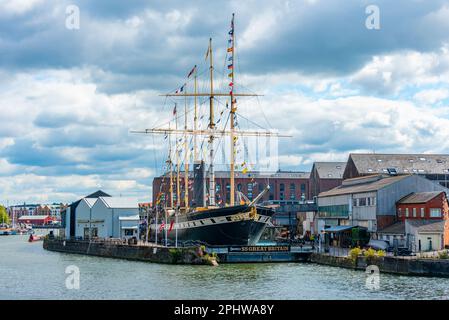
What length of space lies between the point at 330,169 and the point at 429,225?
71413 millimetres

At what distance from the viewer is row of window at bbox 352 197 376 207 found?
→ 75094 millimetres

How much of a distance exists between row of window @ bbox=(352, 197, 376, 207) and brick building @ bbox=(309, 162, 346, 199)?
50.1 meters

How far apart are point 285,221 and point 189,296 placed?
8052 centimetres

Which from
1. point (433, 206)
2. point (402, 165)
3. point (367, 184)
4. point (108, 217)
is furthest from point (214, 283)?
point (402, 165)

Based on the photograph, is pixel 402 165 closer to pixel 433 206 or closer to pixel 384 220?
pixel 384 220

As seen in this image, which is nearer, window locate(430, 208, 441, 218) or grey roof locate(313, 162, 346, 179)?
window locate(430, 208, 441, 218)

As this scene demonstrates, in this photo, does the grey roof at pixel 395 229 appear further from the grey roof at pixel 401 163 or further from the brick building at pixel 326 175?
the brick building at pixel 326 175

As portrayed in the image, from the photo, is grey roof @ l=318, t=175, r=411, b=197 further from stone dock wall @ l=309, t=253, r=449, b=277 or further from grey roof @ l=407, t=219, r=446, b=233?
stone dock wall @ l=309, t=253, r=449, b=277

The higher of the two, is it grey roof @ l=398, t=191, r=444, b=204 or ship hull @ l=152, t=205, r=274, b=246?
grey roof @ l=398, t=191, r=444, b=204

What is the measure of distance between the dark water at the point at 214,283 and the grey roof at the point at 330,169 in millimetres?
69087

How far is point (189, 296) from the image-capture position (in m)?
42.5

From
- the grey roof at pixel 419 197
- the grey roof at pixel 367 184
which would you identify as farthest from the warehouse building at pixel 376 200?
the grey roof at pixel 419 197

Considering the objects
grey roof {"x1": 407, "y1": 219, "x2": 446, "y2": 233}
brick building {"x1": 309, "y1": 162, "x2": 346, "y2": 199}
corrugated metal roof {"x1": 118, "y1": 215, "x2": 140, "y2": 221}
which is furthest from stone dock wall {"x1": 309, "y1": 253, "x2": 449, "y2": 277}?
brick building {"x1": 309, "y1": 162, "x2": 346, "y2": 199}

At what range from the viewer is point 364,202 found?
7756cm
